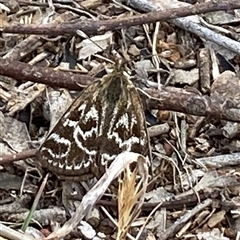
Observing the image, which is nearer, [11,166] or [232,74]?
[11,166]

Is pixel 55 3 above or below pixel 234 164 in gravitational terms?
above

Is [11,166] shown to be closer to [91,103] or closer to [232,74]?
[91,103]

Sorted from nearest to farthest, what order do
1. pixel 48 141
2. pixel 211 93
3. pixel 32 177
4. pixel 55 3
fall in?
pixel 48 141, pixel 32 177, pixel 211 93, pixel 55 3

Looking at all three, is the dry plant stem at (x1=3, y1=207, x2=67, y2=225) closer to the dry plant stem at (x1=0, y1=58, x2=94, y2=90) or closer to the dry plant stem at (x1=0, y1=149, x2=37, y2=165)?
the dry plant stem at (x1=0, y1=149, x2=37, y2=165)

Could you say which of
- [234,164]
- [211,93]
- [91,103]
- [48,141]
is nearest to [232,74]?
[211,93]

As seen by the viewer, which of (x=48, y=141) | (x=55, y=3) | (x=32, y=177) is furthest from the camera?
(x=55, y=3)

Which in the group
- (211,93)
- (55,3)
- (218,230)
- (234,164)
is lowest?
(218,230)

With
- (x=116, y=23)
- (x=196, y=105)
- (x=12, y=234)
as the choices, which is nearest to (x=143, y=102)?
(x=196, y=105)

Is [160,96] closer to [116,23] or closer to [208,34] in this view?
[116,23]
